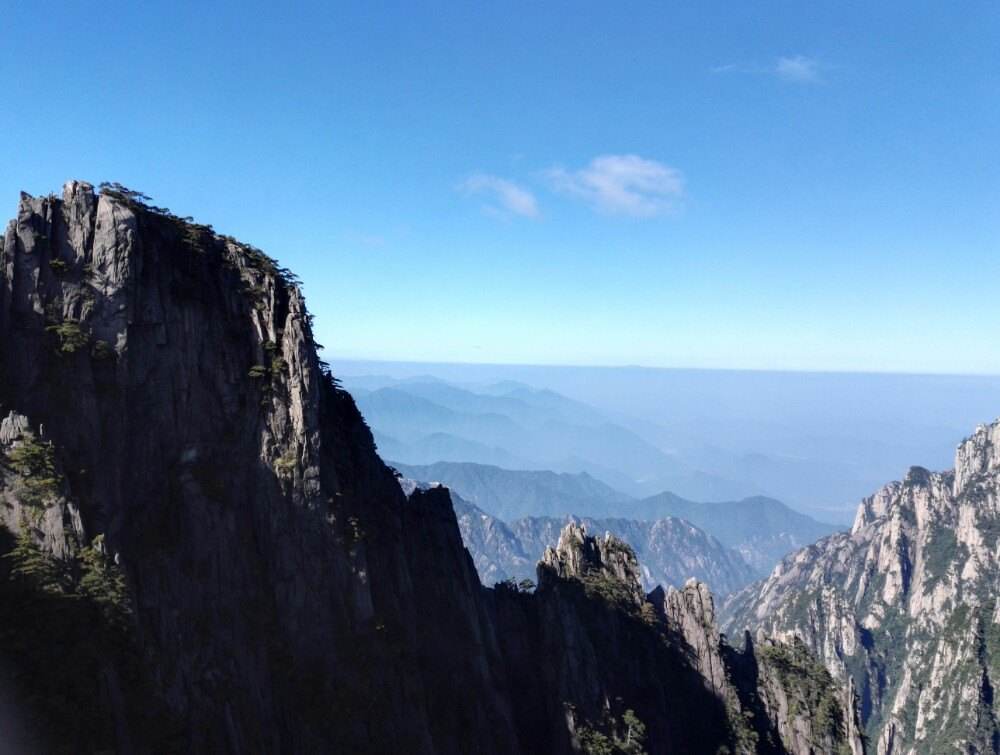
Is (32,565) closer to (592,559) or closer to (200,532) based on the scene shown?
(200,532)

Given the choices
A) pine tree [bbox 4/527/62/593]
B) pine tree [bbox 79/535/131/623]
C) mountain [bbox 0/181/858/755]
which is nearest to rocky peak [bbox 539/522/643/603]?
mountain [bbox 0/181/858/755]

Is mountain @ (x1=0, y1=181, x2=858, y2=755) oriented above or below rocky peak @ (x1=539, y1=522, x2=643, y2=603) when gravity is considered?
above

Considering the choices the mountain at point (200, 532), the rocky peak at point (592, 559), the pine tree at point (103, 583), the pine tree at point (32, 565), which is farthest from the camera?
the rocky peak at point (592, 559)


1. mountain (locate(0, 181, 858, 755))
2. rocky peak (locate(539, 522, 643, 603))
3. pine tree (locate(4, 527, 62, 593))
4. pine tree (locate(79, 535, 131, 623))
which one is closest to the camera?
pine tree (locate(4, 527, 62, 593))

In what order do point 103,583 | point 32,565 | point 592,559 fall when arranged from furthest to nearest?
point 592,559
point 103,583
point 32,565

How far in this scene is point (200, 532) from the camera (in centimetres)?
3588

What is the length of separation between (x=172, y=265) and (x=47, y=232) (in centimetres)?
619

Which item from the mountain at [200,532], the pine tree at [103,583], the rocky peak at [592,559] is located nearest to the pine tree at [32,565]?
the mountain at [200,532]

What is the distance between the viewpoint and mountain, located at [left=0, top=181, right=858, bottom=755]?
29.4m

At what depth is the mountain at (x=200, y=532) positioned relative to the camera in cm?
2942

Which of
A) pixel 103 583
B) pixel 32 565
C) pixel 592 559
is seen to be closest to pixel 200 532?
pixel 103 583

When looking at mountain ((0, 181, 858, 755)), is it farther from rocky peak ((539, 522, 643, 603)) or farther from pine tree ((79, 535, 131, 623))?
rocky peak ((539, 522, 643, 603))

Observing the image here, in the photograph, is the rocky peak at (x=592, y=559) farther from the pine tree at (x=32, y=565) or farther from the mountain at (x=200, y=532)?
the pine tree at (x=32, y=565)

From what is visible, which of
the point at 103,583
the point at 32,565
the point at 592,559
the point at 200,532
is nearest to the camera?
the point at 32,565
